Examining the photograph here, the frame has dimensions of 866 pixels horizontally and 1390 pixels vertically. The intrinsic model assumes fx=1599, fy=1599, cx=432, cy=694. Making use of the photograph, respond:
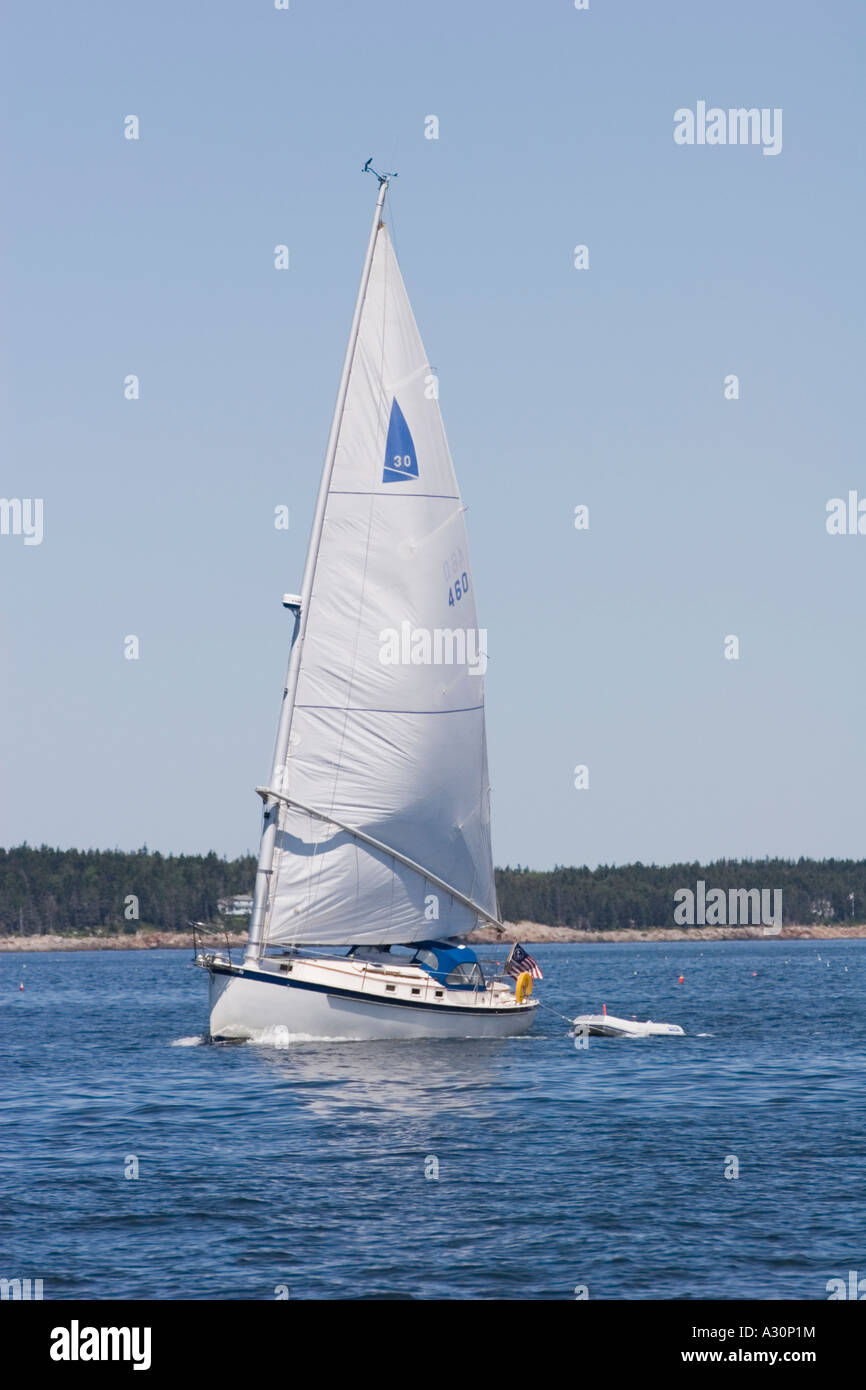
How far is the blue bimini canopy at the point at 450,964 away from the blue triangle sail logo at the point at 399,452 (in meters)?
15.9

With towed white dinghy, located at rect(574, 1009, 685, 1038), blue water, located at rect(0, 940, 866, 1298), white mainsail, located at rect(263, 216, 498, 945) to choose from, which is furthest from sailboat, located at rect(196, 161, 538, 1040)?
towed white dinghy, located at rect(574, 1009, 685, 1038)

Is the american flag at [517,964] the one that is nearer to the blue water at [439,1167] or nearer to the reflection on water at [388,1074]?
the reflection on water at [388,1074]

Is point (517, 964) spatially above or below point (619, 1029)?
above

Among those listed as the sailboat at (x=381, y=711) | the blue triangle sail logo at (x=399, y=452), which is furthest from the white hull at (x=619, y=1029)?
the blue triangle sail logo at (x=399, y=452)

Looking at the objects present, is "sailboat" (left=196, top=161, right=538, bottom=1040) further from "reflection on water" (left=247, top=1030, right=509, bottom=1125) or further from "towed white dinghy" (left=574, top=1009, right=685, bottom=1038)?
"towed white dinghy" (left=574, top=1009, right=685, bottom=1038)

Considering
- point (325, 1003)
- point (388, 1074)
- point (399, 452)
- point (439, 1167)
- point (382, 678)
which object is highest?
point (399, 452)

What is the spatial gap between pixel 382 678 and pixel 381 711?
43.3 inches

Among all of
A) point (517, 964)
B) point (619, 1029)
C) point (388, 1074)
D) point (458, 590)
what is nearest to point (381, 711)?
point (458, 590)

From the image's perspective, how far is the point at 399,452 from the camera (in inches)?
2116

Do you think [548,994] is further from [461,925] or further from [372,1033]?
[372,1033]

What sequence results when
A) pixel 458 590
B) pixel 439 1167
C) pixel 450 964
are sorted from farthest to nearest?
1. pixel 458 590
2. pixel 450 964
3. pixel 439 1167

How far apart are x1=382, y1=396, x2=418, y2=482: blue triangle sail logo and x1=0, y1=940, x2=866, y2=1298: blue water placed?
18.7 meters

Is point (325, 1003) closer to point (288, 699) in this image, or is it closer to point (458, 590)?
Answer: point (288, 699)

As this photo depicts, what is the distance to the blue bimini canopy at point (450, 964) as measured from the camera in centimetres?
5309
